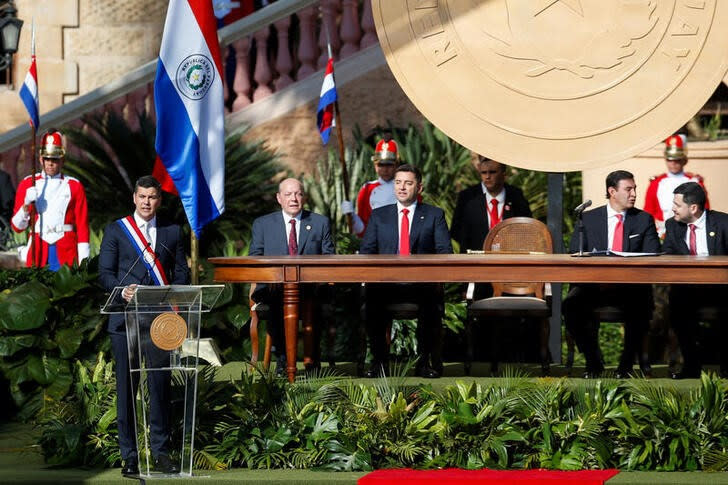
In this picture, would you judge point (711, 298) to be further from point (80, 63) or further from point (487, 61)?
point (80, 63)

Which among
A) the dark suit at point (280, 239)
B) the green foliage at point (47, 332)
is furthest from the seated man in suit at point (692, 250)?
the green foliage at point (47, 332)

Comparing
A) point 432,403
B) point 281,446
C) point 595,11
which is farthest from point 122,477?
point 595,11

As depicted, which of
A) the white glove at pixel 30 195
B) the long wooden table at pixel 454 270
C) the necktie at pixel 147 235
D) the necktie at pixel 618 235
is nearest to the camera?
the necktie at pixel 147 235

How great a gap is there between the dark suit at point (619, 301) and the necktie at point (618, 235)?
0.03 m

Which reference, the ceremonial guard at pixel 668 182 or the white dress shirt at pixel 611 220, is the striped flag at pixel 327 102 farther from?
the white dress shirt at pixel 611 220

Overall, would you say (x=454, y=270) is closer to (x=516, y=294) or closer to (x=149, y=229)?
(x=516, y=294)

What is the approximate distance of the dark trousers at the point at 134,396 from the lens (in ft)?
30.5

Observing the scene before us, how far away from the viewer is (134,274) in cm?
948

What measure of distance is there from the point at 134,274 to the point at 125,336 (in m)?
0.34

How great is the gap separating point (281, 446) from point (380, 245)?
2129 mm

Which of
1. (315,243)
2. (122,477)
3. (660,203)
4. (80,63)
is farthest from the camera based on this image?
(80,63)

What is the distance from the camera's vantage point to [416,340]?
12.4 m

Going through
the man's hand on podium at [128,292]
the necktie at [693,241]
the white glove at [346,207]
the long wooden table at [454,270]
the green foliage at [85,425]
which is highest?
the white glove at [346,207]

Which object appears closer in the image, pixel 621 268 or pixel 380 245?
pixel 621 268
